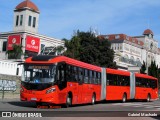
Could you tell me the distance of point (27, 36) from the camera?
9962 cm

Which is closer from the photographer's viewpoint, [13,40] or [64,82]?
[64,82]

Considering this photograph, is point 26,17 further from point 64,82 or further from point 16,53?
point 64,82

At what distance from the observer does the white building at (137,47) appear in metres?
145

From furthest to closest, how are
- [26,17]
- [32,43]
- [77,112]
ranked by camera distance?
[26,17], [32,43], [77,112]

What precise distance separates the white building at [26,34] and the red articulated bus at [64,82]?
7172cm

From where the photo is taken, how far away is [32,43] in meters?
99.9

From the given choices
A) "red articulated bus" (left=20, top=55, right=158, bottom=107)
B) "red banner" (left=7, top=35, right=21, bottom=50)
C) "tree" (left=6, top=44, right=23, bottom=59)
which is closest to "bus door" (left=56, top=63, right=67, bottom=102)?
"red articulated bus" (left=20, top=55, right=158, bottom=107)

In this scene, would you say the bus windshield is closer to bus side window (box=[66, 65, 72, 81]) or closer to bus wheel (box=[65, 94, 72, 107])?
bus side window (box=[66, 65, 72, 81])

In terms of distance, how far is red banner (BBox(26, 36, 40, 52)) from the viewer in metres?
98.4

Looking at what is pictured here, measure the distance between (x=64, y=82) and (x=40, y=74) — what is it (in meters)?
1.60

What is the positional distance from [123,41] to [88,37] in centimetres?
7726

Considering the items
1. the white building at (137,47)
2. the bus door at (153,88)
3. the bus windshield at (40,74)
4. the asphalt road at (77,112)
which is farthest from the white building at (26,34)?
the asphalt road at (77,112)

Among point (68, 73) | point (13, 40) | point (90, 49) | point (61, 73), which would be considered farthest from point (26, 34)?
point (61, 73)

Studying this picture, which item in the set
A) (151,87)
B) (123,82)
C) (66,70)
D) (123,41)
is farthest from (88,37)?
(123,41)
